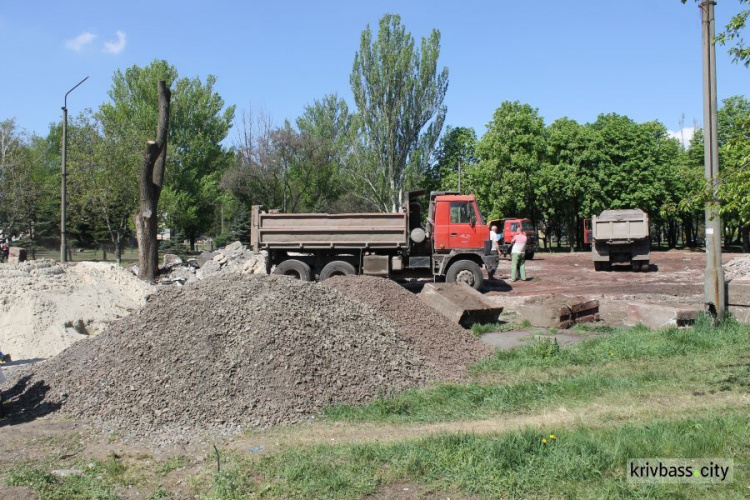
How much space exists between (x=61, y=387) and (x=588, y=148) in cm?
4539

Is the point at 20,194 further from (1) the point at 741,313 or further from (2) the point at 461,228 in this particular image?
(1) the point at 741,313

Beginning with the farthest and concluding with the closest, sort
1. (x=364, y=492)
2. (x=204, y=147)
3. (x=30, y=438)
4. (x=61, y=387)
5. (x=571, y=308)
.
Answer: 1. (x=204, y=147)
2. (x=571, y=308)
3. (x=61, y=387)
4. (x=30, y=438)
5. (x=364, y=492)

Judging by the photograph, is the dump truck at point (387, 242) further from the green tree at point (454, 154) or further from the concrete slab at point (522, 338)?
the green tree at point (454, 154)

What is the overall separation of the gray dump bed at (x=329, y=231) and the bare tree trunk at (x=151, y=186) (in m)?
2.91

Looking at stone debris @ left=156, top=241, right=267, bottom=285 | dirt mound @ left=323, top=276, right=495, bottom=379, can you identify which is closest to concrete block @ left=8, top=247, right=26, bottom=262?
stone debris @ left=156, top=241, right=267, bottom=285

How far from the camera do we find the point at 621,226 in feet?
82.0

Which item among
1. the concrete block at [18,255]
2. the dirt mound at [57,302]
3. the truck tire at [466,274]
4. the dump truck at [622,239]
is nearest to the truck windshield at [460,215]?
the truck tire at [466,274]

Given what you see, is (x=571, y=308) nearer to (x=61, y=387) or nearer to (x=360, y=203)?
(x=61, y=387)

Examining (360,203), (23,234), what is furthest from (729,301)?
(23,234)

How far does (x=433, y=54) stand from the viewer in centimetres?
4609

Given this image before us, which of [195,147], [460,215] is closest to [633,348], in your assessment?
[460,215]

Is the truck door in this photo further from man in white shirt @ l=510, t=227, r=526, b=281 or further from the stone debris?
the stone debris

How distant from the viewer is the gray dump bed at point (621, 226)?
2467 centimetres

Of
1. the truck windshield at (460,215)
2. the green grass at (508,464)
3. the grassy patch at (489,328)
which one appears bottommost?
the green grass at (508,464)
